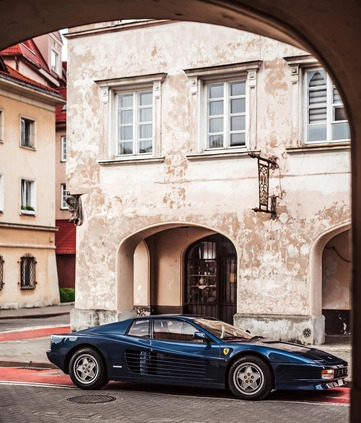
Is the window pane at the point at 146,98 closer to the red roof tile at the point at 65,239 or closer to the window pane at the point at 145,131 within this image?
the window pane at the point at 145,131

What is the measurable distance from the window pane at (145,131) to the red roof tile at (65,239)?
27.1 m

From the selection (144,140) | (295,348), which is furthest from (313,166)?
(295,348)

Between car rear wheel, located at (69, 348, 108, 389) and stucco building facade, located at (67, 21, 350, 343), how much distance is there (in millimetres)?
7449

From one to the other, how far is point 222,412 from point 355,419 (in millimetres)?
7004

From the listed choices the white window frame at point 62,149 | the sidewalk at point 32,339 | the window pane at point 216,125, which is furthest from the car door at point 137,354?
the white window frame at point 62,149

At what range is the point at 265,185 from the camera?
2052 centimetres

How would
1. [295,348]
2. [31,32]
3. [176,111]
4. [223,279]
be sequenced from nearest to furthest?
[31,32], [295,348], [176,111], [223,279]

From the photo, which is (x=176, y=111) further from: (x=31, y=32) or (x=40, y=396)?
(x=31, y=32)

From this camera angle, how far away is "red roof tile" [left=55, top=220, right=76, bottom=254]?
162 feet

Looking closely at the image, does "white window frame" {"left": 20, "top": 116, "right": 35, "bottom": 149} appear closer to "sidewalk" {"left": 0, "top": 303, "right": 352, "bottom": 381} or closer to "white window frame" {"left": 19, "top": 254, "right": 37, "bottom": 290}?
"white window frame" {"left": 19, "top": 254, "right": 37, "bottom": 290}

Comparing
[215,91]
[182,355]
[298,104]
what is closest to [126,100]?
[215,91]

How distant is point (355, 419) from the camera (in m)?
4.92

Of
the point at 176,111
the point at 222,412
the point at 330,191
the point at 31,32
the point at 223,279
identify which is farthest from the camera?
the point at 223,279

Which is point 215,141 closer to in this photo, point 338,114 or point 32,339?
point 338,114
